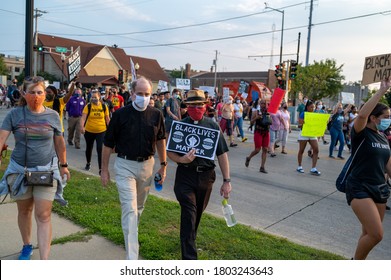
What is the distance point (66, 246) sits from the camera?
14.2ft

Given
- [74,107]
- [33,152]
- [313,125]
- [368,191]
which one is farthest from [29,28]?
[313,125]

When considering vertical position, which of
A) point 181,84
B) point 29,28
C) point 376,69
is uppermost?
point 29,28

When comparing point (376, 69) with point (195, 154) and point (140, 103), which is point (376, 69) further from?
point (140, 103)

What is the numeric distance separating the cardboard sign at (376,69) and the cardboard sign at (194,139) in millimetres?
2087

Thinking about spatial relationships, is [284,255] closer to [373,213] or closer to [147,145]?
[373,213]

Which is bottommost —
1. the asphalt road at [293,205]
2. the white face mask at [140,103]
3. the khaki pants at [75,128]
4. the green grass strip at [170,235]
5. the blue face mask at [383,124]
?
the asphalt road at [293,205]

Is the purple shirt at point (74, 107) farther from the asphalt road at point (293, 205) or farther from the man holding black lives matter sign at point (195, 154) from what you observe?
the man holding black lives matter sign at point (195, 154)

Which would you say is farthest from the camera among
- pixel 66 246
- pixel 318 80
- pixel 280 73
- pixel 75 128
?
pixel 318 80

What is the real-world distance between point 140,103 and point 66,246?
5.91 ft

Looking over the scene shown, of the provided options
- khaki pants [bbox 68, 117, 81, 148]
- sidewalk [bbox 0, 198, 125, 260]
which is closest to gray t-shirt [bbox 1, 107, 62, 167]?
sidewalk [bbox 0, 198, 125, 260]

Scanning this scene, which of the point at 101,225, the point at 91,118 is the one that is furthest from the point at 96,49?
the point at 101,225

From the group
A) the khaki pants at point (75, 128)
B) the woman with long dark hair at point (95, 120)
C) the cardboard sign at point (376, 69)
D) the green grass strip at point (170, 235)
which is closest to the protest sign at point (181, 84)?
the khaki pants at point (75, 128)

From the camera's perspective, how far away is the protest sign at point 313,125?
9.72 m
